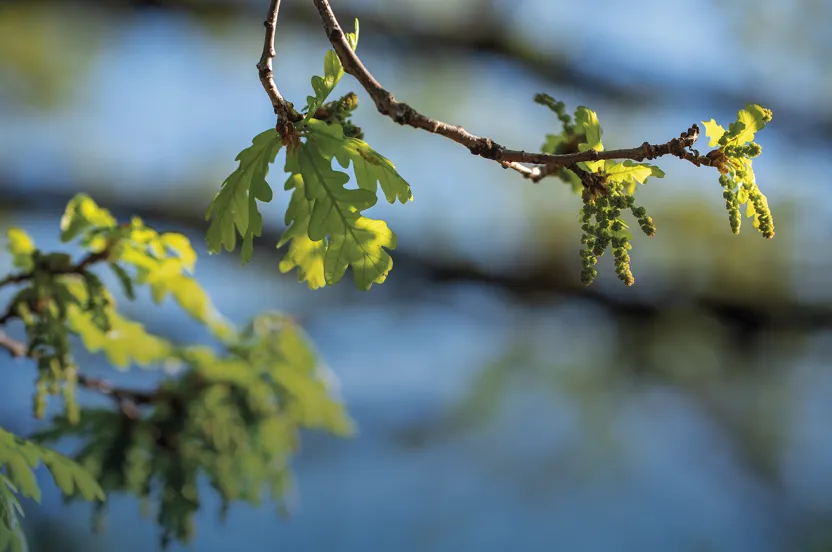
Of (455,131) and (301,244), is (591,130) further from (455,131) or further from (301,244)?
(301,244)

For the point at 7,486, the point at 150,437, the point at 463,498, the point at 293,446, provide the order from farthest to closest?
1. the point at 463,498
2. the point at 293,446
3. the point at 150,437
4. the point at 7,486

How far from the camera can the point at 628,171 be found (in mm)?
865

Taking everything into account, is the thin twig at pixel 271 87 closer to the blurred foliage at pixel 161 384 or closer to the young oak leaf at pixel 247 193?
the young oak leaf at pixel 247 193

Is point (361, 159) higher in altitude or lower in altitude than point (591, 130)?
lower

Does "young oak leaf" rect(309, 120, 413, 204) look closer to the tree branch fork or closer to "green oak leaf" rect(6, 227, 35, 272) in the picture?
the tree branch fork

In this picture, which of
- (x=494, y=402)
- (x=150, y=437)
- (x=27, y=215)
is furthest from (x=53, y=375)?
(x=494, y=402)

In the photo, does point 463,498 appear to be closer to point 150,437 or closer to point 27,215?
point 27,215

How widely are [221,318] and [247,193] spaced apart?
3.08 feet

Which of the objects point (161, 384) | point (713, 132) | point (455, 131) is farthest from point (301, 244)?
point (161, 384)

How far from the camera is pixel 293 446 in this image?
69.3 inches

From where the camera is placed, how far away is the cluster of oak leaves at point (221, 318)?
831mm

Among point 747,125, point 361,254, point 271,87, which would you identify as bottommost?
point 361,254

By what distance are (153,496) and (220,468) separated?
139mm

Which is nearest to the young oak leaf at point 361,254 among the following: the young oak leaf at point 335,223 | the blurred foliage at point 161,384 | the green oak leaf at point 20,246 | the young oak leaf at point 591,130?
the young oak leaf at point 335,223
